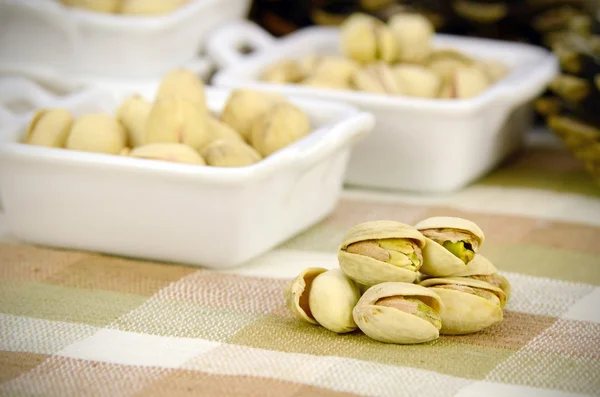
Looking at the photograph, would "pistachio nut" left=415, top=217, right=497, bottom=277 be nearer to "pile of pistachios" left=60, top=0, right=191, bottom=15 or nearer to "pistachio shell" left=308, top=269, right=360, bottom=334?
"pistachio shell" left=308, top=269, right=360, bottom=334

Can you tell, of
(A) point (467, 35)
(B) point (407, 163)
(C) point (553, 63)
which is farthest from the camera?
(A) point (467, 35)

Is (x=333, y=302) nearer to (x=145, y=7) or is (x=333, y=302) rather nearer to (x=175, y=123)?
(x=175, y=123)

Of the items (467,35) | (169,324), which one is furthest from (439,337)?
(467,35)

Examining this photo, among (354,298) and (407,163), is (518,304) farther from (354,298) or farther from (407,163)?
(407,163)

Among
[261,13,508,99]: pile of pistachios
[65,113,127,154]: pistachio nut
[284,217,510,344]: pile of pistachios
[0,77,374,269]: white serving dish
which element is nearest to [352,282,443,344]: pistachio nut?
[284,217,510,344]: pile of pistachios

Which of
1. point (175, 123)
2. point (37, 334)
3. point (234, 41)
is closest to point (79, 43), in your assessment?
point (234, 41)

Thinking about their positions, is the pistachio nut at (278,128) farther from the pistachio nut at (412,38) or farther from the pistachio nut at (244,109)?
the pistachio nut at (412,38)
